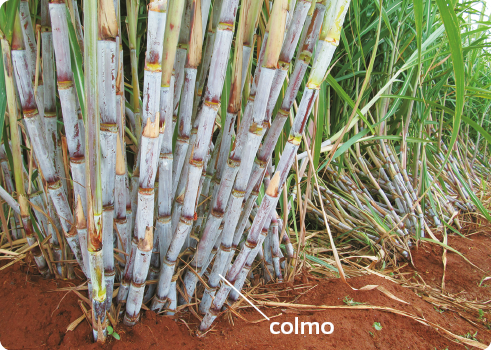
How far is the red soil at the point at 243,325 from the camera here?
2.31 feet

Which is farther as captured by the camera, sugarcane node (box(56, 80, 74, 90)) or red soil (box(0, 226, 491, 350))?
red soil (box(0, 226, 491, 350))

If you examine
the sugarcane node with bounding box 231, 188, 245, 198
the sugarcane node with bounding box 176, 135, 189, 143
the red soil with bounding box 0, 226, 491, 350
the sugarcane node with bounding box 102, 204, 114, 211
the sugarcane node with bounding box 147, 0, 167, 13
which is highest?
the sugarcane node with bounding box 147, 0, 167, 13

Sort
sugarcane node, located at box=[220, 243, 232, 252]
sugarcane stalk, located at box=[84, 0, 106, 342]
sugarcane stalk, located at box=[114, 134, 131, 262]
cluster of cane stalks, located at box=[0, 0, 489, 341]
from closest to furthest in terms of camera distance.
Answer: sugarcane stalk, located at box=[84, 0, 106, 342] → cluster of cane stalks, located at box=[0, 0, 489, 341] → sugarcane stalk, located at box=[114, 134, 131, 262] → sugarcane node, located at box=[220, 243, 232, 252]

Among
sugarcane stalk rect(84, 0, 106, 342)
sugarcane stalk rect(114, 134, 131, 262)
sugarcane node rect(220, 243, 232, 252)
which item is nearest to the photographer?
sugarcane stalk rect(84, 0, 106, 342)

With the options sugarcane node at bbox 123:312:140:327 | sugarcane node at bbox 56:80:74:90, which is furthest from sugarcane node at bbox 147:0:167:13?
sugarcane node at bbox 123:312:140:327

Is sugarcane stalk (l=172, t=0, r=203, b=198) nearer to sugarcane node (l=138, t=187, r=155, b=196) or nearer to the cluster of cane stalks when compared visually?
the cluster of cane stalks

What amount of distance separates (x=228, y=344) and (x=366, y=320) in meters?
0.37

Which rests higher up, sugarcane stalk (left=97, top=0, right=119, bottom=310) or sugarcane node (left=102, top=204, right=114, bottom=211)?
sugarcane stalk (left=97, top=0, right=119, bottom=310)

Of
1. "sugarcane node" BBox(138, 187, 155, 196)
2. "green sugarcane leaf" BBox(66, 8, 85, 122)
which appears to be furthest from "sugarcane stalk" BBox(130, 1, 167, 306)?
"green sugarcane leaf" BBox(66, 8, 85, 122)

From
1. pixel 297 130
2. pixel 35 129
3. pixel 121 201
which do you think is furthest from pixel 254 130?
pixel 35 129

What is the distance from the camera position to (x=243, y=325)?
838 mm

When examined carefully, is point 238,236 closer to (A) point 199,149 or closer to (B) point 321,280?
(A) point 199,149

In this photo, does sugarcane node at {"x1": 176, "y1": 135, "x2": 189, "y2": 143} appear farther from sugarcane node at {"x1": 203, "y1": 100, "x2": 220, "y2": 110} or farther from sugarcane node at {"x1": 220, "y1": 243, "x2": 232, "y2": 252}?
sugarcane node at {"x1": 220, "y1": 243, "x2": 232, "y2": 252}

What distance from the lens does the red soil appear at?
A: 70cm
